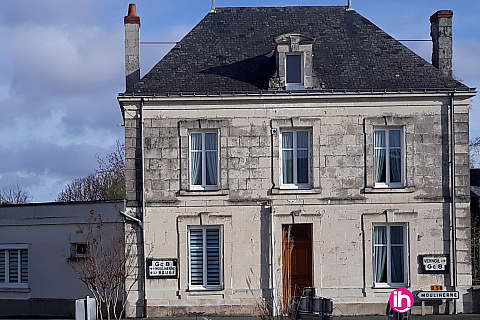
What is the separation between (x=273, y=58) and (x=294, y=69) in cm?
89

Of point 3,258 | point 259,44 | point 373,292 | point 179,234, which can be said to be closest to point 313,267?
point 373,292

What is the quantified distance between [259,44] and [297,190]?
4836mm

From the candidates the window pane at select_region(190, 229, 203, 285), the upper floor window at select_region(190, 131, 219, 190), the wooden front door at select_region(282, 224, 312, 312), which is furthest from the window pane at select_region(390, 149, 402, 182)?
the window pane at select_region(190, 229, 203, 285)

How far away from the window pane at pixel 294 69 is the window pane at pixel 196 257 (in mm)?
5007

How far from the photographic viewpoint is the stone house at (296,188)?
71.6ft

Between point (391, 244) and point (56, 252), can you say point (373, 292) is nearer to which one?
point (391, 244)

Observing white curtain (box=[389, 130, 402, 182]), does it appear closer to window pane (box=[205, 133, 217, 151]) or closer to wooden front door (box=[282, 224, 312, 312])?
wooden front door (box=[282, 224, 312, 312])

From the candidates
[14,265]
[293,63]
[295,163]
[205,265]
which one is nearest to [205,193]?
[205,265]

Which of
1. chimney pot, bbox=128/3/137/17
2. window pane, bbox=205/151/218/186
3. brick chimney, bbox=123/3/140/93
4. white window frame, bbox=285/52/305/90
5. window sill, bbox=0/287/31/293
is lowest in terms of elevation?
window sill, bbox=0/287/31/293

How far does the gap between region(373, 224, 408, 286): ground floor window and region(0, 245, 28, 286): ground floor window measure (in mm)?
10531

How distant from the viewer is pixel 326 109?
871 inches

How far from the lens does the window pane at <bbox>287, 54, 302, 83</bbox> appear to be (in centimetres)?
2233

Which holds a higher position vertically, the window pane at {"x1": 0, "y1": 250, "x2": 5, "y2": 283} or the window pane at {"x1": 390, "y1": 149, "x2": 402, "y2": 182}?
the window pane at {"x1": 390, "y1": 149, "x2": 402, "y2": 182}

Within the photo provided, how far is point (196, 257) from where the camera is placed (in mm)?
22078
